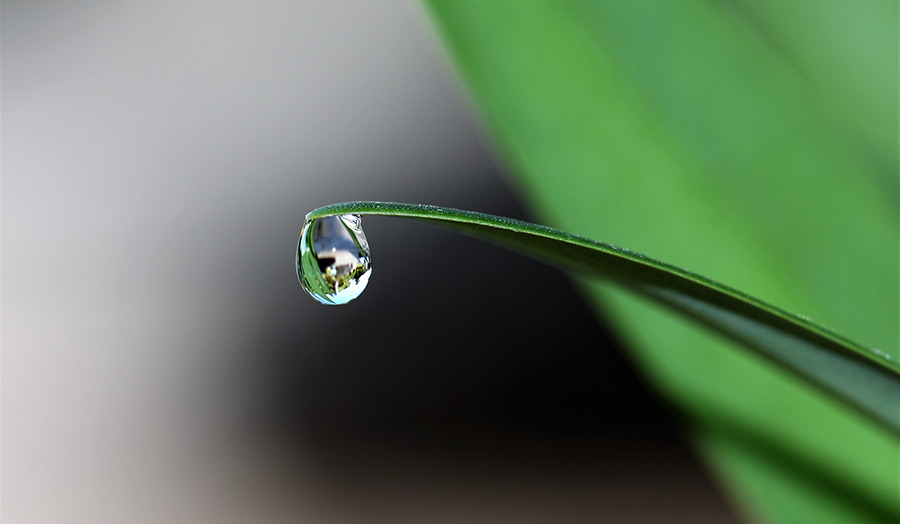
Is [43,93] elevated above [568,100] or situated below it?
above

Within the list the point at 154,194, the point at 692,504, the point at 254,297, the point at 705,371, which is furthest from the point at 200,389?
the point at 705,371

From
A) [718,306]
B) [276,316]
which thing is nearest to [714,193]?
[718,306]

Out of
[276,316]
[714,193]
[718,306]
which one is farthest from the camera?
[276,316]

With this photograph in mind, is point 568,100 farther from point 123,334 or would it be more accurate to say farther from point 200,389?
point 123,334

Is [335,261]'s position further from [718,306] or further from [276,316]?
[276,316]

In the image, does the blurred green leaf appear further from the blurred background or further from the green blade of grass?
the blurred background

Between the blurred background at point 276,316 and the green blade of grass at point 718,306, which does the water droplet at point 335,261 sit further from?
the blurred background at point 276,316

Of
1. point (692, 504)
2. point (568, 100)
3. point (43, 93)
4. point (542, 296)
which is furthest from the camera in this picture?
point (43, 93)
